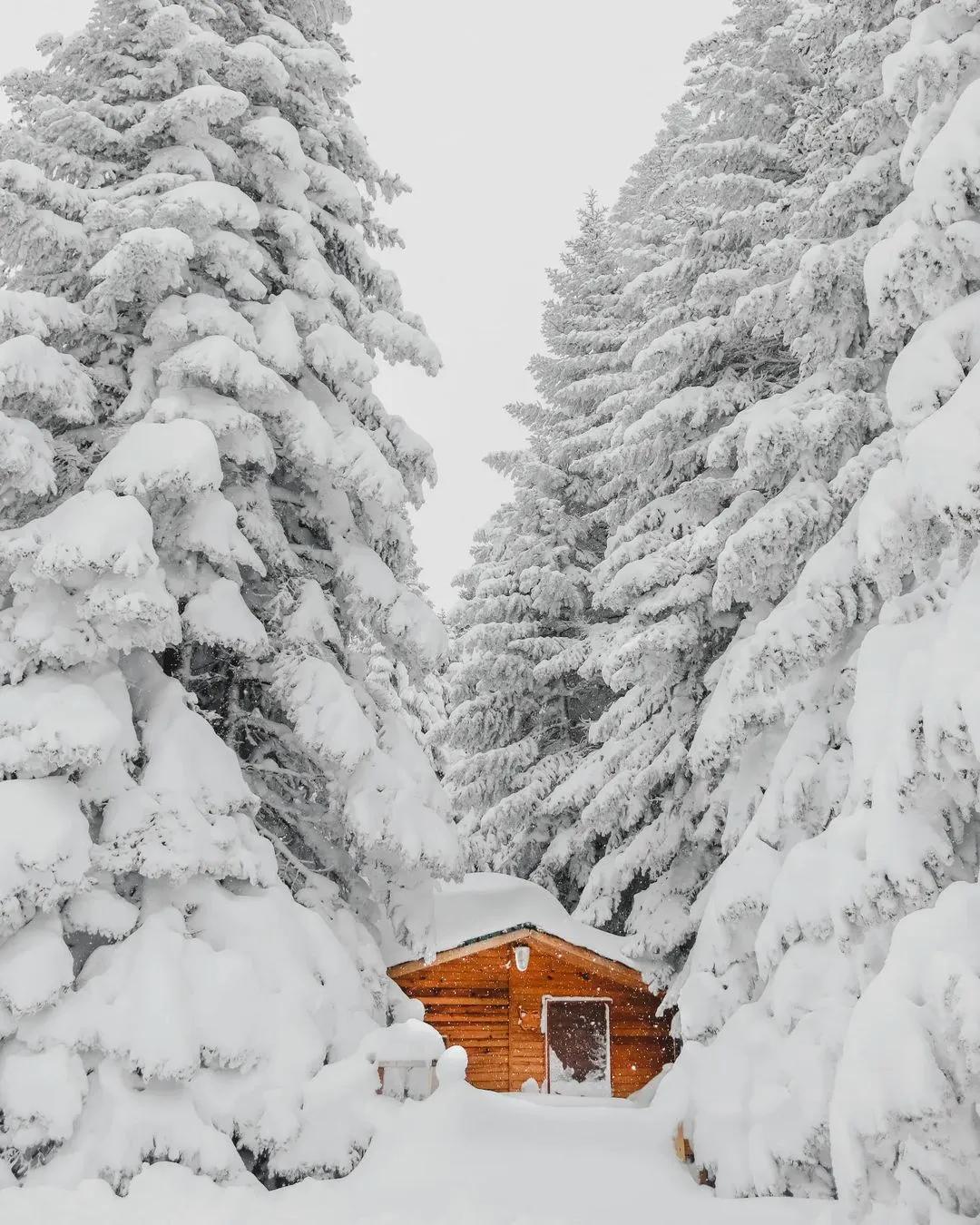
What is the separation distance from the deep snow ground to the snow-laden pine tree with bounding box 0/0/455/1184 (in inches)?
10.0

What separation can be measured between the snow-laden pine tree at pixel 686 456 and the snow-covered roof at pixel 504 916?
410 millimetres

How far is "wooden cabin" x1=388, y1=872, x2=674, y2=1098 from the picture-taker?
14859mm

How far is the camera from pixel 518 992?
1552cm

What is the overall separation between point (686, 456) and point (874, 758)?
8447mm

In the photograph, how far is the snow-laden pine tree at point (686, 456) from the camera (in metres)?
Result: 13.3

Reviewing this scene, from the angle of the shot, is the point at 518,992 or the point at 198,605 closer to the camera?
the point at 198,605

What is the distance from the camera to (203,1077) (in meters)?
7.39

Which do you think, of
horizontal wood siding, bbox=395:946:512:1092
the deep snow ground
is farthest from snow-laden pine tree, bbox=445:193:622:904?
the deep snow ground

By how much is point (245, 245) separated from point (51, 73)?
346 cm

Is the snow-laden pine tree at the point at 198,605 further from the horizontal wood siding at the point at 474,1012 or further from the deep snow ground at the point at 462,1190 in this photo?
the horizontal wood siding at the point at 474,1012

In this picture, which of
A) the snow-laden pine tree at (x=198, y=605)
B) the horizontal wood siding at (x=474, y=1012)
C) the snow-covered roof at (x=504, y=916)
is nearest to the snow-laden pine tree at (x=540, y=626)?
the snow-covered roof at (x=504, y=916)

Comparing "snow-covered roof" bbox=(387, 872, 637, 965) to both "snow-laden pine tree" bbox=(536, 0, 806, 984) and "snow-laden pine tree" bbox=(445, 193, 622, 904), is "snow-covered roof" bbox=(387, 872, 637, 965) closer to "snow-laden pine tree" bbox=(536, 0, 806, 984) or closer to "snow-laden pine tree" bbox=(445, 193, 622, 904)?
"snow-laden pine tree" bbox=(536, 0, 806, 984)

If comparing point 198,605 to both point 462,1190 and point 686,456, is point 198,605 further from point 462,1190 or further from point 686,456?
point 686,456

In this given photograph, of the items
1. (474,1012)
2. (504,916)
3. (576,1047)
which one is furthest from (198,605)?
(576,1047)
